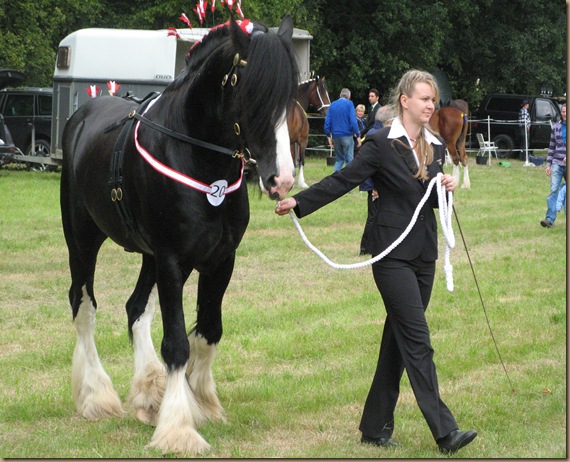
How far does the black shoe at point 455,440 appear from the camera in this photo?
17.3 ft

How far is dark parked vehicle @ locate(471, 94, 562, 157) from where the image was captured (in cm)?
3616

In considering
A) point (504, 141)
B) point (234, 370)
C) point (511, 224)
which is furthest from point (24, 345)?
point (504, 141)

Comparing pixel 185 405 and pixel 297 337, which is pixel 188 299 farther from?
pixel 185 405

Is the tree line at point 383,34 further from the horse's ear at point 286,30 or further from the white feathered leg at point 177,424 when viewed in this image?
the white feathered leg at point 177,424

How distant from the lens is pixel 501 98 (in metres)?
38.1

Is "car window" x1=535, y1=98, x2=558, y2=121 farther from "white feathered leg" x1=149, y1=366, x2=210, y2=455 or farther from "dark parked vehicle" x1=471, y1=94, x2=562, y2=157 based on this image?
"white feathered leg" x1=149, y1=366, x2=210, y2=455

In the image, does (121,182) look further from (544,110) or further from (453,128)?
(544,110)

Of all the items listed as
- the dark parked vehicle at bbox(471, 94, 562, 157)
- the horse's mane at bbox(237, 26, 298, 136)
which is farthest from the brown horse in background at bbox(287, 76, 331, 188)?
the horse's mane at bbox(237, 26, 298, 136)

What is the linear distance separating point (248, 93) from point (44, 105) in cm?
2374

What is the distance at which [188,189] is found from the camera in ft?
18.1

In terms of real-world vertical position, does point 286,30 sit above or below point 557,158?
above

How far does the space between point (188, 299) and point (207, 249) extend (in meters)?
4.85

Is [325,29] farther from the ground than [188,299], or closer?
farther from the ground

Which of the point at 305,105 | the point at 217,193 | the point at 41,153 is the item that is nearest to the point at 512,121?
the point at 305,105
